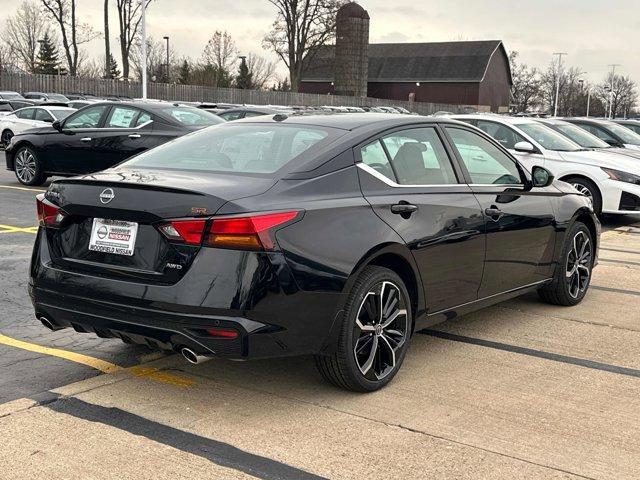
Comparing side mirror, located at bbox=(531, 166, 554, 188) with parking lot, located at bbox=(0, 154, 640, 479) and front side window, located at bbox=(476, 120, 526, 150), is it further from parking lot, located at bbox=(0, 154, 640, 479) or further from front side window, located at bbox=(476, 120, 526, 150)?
front side window, located at bbox=(476, 120, 526, 150)

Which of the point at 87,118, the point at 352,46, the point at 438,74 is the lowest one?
the point at 87,118

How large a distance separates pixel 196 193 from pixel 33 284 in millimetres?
1183

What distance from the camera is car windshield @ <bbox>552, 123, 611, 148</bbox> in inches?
531

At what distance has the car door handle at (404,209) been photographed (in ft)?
14.5

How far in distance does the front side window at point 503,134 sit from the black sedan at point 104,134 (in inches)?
173

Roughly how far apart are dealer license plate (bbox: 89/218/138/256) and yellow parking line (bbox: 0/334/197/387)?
36.4 inches

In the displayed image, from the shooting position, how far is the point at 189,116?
1260 centimetres

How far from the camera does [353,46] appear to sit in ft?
226

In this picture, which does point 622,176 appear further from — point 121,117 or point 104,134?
point 104,134

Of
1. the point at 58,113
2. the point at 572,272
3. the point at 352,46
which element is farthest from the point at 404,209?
the point at 352,46

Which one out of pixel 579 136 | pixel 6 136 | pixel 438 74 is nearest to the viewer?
pixel 579 136

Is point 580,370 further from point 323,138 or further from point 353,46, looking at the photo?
point 353,46

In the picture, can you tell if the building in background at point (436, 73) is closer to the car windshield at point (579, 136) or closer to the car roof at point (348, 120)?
the car windshield at point (579, 136)

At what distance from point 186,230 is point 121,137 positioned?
9022 mm
